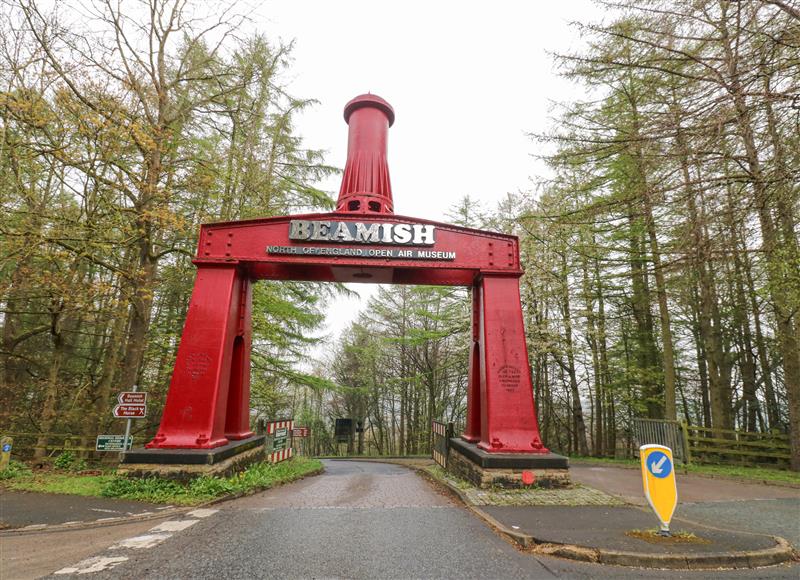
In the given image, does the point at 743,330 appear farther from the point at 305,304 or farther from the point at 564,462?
the point at 305,304

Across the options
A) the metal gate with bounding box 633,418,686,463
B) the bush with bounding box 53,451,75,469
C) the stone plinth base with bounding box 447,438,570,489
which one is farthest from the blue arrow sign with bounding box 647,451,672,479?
the bush with bounding box 53,451,75,469

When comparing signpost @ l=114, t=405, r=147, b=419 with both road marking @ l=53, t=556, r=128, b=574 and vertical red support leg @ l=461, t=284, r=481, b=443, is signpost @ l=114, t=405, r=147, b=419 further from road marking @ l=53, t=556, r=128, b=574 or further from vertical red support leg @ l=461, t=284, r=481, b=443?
vertical red support leg @ l=461, t=284, r=481, b=443

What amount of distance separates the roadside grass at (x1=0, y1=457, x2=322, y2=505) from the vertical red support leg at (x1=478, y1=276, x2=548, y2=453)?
451cm

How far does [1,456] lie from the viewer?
798cm

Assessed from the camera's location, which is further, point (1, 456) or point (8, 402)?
point (8, 402)

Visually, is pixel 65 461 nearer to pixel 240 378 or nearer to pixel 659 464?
pixel 240 378

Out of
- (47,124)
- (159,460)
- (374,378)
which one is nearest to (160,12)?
(47,124)

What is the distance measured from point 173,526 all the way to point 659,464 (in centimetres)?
586

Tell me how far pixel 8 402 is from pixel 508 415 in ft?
45.4

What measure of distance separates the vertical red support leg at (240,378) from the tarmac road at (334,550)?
11.1 feet

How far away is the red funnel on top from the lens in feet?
30.6

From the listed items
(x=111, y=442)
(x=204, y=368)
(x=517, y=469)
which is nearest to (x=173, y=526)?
(x=204, y=368)

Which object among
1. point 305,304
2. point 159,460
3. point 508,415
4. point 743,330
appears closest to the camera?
point 159,460

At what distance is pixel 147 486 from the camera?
6.38 metres
